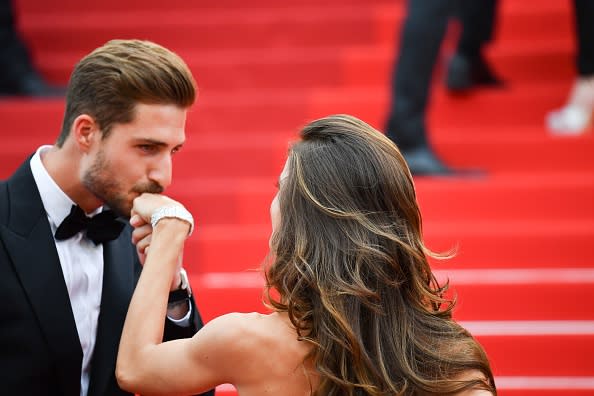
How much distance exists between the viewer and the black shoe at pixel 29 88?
5832 millimetres

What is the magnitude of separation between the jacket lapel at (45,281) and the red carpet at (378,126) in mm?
1730

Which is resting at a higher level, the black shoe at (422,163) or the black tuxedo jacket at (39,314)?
the black tuxedo jacket at (39,314)

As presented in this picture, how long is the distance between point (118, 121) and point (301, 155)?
599 mm

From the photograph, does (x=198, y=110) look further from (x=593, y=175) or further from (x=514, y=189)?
(x=593, y=175)

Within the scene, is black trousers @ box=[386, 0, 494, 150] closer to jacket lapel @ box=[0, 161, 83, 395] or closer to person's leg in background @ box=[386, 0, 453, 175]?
person's leg in background @ box=[386, 0, 453, 175]

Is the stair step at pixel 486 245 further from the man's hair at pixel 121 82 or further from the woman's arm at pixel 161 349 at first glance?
the woman's arm at pixel 161 349

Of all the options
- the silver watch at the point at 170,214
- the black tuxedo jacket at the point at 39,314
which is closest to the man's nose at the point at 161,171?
the silver watch at the point at 170,214

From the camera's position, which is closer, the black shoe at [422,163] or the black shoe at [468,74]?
the black shoe at [422,163]

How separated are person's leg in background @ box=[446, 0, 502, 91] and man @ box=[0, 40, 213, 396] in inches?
126

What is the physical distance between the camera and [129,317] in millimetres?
2143

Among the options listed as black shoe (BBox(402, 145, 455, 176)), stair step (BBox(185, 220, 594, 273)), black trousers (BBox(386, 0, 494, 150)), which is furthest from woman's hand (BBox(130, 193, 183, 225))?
black shoe (BBox(402, 145, 455, 176))

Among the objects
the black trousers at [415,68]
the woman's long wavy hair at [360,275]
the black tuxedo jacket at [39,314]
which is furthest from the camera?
the black trousers at [415,68]

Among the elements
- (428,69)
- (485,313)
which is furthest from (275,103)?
(485,313)

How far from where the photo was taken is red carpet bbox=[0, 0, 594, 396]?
4.27m
